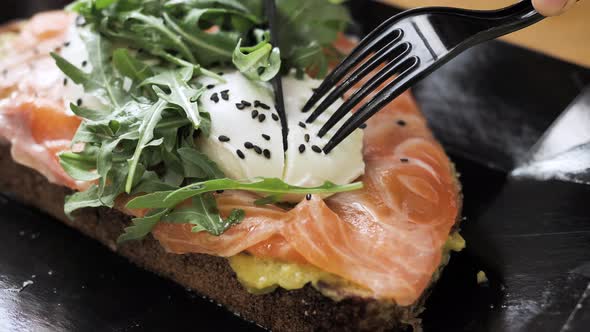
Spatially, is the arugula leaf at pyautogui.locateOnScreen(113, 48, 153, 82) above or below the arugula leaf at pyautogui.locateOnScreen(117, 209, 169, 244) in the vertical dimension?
above

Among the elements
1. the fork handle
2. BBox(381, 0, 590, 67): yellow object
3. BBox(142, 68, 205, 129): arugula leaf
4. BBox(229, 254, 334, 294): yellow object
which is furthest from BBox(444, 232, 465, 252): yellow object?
BBox(381, 0, 590, 67): yellow object

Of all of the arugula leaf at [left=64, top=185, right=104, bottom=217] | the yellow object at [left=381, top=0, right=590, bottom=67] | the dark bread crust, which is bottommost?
the yellow object at [left=381, top=0, right=590, bottom=67]

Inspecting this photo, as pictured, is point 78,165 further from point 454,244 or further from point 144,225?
point 454,244

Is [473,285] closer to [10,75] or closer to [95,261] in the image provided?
[95,261]

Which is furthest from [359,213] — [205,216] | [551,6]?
[551,6]

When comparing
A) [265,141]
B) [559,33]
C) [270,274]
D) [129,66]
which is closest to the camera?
[270,274]

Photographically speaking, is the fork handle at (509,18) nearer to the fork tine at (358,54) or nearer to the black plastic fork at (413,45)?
the black plastic fork at (413,45)

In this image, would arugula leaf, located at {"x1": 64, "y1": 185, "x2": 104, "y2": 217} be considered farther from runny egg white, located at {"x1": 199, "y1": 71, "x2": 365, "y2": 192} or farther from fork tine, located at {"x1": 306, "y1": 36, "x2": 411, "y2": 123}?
fork tine, located at {"x1": 306, "y1": 36, "x2": 411, "y2": 123}
